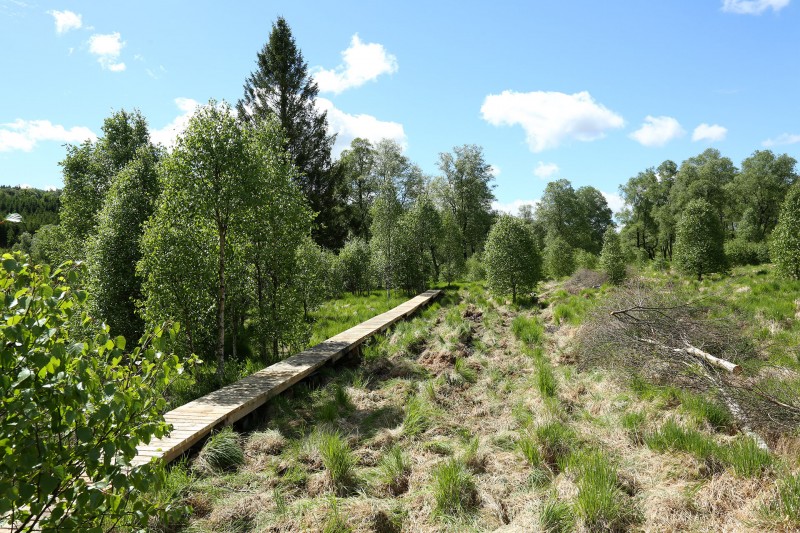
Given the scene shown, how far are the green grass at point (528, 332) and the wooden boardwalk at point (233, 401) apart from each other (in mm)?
4248

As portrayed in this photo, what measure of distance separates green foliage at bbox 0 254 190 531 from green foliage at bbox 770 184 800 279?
1945cm

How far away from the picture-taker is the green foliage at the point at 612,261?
77.1 feet

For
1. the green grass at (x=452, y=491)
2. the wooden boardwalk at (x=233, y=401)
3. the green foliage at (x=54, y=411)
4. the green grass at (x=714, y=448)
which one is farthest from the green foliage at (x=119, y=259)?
the green grass at (x=714, y=448)

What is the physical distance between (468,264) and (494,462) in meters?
30.7

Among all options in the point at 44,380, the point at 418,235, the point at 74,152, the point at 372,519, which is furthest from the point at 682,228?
the point at 74,152

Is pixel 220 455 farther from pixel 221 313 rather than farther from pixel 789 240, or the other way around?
pixel 789 240

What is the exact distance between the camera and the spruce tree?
30.3 metres

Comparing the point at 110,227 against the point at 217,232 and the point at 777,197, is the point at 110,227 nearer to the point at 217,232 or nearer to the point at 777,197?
the point at 217,232

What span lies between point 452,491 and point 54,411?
3592 millimetres

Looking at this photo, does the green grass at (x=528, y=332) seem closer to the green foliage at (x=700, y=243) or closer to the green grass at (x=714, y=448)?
the green grass at (x=714, y=448)

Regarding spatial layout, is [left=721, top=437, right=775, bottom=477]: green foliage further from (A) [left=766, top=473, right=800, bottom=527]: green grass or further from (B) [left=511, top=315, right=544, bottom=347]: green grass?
(B) [left=511, top=315, right=544, bottom=347]: green grass

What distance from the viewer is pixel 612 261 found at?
77.9 feet

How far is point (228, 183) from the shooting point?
9508mm

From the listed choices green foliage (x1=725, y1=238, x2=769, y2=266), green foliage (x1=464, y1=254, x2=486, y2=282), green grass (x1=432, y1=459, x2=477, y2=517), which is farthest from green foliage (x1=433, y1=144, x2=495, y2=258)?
green grass (x1=432, y1=459, x2=477, y2=517)
